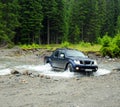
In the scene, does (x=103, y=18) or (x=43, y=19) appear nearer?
(x=43, y=19)

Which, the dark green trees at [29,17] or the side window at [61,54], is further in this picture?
the dark green trees at [29,17]

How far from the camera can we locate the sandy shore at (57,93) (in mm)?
11531

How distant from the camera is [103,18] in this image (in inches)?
3652

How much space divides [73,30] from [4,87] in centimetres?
7055

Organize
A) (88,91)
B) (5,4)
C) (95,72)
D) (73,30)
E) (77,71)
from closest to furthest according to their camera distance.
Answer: (88,91), (77,71), (95,72), (5,4), (73,30)

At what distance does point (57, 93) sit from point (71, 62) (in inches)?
344

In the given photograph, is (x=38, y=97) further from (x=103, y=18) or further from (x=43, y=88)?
(x=103, y=18)

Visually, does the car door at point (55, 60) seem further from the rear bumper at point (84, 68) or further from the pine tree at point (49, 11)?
the pine tree at point (49, 11)

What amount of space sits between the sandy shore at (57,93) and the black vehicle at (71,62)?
4694mm

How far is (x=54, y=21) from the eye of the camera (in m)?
77.2

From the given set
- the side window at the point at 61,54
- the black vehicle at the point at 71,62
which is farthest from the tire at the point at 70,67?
the side window at the point at 61,54

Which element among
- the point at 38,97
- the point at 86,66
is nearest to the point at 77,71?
the point at 86,66

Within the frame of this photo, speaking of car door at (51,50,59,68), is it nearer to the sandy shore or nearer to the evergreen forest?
the sandy shore

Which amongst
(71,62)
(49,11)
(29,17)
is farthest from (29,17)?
(71,62)
